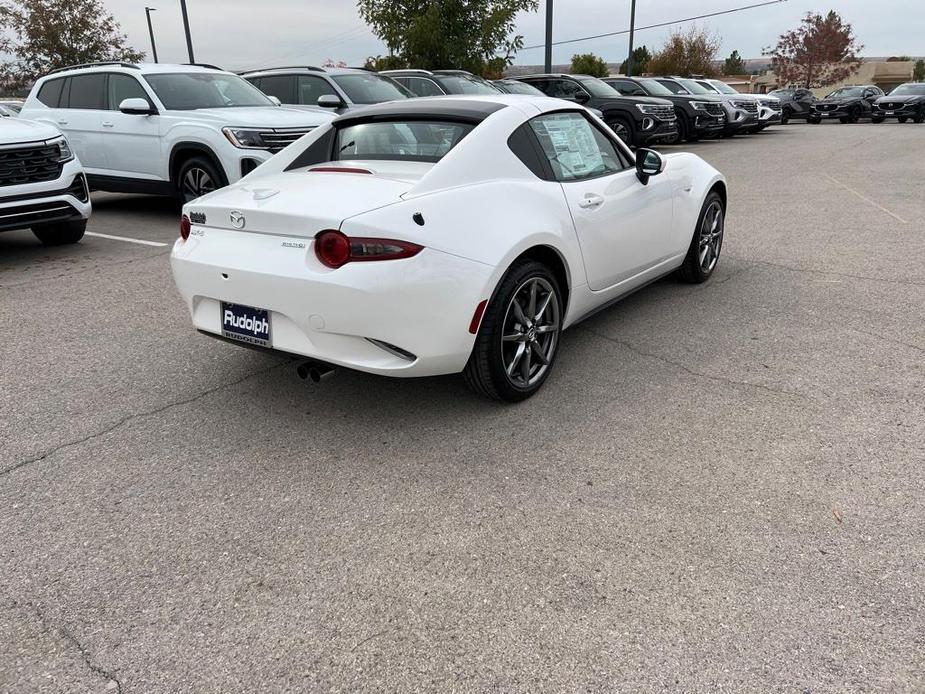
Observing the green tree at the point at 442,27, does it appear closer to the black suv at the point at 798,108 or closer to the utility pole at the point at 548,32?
the utility pole at the point at 548,32

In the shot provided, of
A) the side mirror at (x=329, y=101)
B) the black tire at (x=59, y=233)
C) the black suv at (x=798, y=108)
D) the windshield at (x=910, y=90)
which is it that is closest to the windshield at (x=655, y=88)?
the side mirror at (x=329, y=101)

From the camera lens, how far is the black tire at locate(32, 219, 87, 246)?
7992mm

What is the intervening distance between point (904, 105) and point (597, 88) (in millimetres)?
16444

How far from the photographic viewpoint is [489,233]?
3523 mm

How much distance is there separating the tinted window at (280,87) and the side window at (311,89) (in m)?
0.15

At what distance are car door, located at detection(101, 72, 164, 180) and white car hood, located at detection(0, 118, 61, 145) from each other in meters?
1.59

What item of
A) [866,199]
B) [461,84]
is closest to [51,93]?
[461,84]

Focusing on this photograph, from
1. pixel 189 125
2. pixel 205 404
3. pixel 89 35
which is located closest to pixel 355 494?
pixel 205 404

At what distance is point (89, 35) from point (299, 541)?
32245 mm

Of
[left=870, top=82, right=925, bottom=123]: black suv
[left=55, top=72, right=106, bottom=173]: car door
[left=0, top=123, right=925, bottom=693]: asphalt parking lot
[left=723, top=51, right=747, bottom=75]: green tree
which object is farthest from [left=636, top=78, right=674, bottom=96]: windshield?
[left=723, top=51, right=747, bottom=75]: green tree

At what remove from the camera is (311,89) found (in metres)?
11.4

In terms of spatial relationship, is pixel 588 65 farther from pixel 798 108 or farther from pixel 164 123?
pixel 164 123

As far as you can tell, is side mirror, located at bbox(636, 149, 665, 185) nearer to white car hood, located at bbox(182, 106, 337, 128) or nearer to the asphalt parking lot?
the asphalt parking lot

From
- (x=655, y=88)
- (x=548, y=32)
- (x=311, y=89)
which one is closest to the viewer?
(x=311, y=89)
